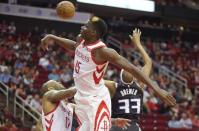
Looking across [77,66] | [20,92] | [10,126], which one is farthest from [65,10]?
[20,92]

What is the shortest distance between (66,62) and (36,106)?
4311 mm

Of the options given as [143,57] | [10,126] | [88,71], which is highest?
[88,71]

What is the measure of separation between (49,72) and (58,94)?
451 inches

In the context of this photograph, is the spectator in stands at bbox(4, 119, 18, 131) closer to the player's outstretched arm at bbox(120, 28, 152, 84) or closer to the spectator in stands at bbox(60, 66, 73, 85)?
the spectator in stands at bbox(60, 66, 73, 85)

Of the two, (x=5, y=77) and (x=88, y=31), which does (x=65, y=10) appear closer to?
(x=88, y=31)

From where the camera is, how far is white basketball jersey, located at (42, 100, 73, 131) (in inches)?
225

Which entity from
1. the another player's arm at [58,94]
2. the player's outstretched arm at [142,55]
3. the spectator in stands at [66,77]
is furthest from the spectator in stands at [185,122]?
the another player's arm at [58,94]

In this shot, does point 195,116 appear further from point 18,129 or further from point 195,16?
point 195,16

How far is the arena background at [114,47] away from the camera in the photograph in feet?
48.1

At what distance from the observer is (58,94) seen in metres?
5.60

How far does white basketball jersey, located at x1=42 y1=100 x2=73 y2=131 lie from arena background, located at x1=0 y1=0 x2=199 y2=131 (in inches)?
256

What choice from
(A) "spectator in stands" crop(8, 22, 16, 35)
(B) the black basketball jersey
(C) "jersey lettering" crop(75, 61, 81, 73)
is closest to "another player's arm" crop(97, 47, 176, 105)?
(C) "jersey lettering" crop(75, 61, 81, 73)

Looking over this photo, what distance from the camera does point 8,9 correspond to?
19359 millimetres

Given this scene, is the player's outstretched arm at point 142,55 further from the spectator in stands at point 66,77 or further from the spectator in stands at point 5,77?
the spectator in stands at point 66,77
